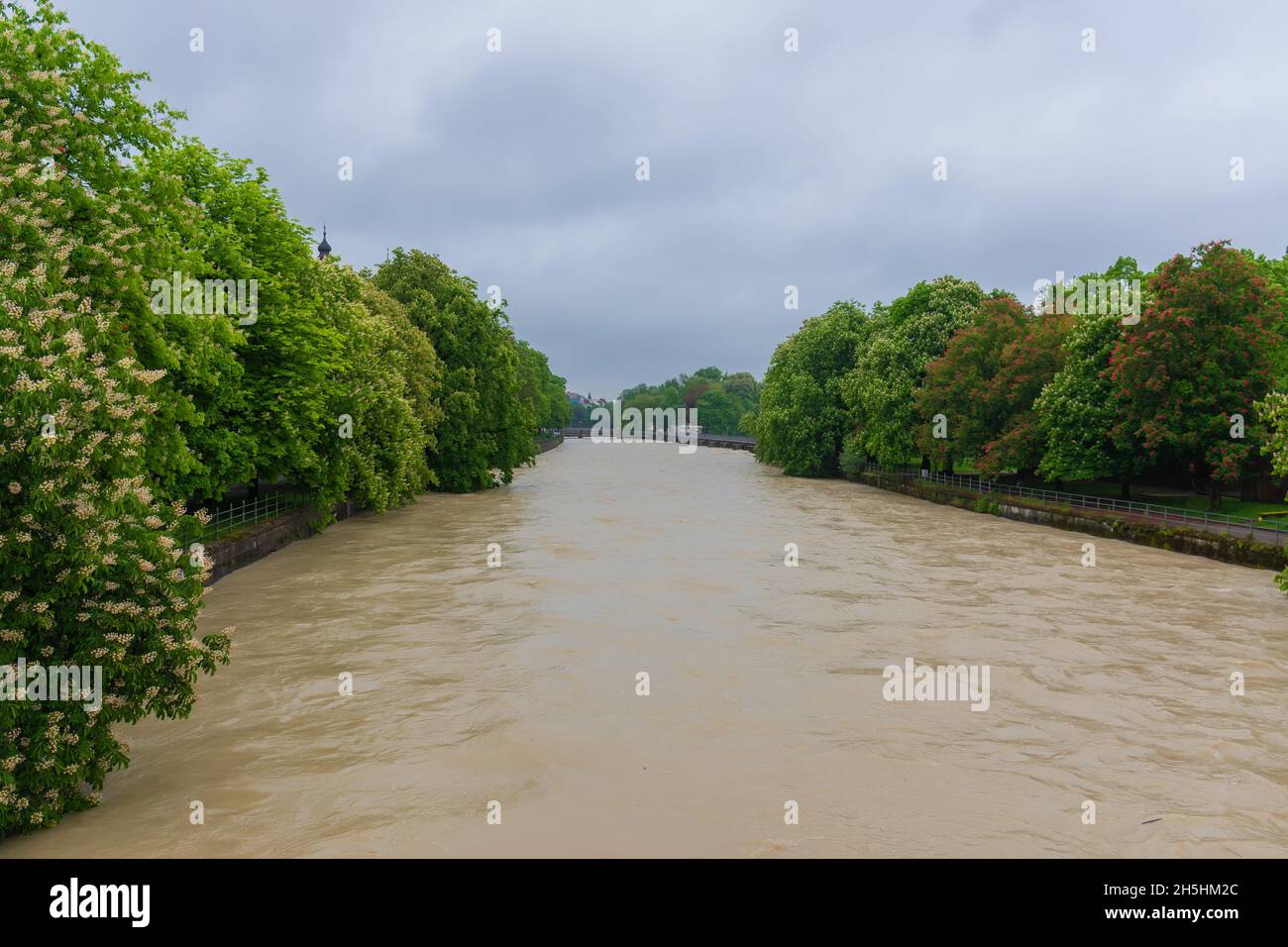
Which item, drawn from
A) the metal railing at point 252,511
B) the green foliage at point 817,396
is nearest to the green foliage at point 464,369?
the metal railing at point 252,511

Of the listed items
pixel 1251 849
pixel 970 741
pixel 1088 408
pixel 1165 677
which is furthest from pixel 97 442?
pixel 1088 408

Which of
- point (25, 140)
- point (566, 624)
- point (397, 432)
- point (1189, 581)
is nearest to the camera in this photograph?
point (25, 140)

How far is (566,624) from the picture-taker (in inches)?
816

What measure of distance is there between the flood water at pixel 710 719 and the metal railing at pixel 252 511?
5.36ft

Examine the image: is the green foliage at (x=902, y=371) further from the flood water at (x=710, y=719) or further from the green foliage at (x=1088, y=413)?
the flood water at (x=710, y=719)

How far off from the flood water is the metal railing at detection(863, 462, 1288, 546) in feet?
11.5

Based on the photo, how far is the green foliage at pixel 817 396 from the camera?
7069cm

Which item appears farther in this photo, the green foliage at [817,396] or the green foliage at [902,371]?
the green foliage at [817,396]

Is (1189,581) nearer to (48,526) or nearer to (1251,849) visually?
(1251,849)

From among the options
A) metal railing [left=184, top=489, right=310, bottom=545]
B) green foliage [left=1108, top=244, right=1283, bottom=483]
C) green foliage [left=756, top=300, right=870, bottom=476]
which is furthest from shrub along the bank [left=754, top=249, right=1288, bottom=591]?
metal railing [left=184, top=489, right=310, bottom=545]

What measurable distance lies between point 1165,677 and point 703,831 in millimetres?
11571

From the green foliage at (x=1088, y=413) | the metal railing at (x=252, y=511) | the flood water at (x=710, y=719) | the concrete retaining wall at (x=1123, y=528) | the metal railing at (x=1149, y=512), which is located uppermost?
the green foliage at (x=1088, y=413)

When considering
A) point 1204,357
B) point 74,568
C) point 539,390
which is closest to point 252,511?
point 74,568

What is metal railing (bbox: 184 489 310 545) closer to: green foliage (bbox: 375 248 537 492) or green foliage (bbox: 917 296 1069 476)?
green foliage (bbox: 375 248 537 492)
